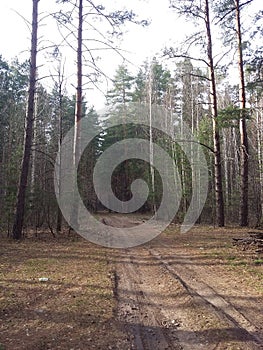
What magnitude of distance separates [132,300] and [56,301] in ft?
3.93

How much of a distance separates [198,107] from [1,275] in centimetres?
2496

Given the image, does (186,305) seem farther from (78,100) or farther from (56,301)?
(78,100)

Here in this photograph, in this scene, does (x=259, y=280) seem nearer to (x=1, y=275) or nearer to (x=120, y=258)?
(x=120, y=258)

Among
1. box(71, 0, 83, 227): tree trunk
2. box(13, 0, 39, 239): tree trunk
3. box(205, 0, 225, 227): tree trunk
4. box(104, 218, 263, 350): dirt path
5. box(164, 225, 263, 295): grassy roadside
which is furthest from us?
box(205, 0, 225, 227): tree trunk

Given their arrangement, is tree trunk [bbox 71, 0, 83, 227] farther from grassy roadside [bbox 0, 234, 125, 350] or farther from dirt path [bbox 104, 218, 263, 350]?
dirt path [bbox 104, 218, 263, 350]

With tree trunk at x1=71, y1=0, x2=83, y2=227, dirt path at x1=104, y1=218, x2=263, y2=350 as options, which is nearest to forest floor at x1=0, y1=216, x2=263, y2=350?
dirt path at x1=104, y1=218, x2=263, y2=350

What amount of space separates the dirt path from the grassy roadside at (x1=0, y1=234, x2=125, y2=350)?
310mm

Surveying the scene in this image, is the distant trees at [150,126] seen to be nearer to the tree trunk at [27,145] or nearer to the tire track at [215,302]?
the tree trunk at [27,145]

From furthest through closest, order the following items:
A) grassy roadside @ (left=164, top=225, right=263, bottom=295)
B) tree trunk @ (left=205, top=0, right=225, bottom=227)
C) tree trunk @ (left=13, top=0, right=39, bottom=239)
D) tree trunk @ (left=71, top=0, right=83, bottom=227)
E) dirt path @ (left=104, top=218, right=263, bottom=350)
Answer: tree trunk @ (left=205, top=0, right=225, bottom=227), tree trunk @ (left=71, top=0, right=83, bottom=227), tree trunk @ (left=13, top=0, right=39, bottom=239), grassy roadside @ (left=164, top=225, right=263, bottom=295), dirt path @ (left=104, top=218, right=263, bottom=350)

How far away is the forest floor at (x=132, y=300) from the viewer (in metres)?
3.83

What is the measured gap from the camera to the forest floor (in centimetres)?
383

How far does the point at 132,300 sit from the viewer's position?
5.23 meters

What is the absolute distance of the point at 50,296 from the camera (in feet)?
17.6

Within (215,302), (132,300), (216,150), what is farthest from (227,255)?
(216,150)
